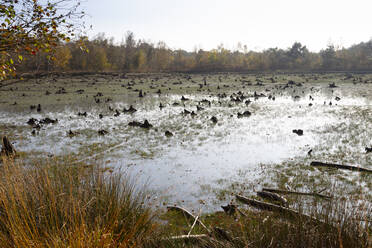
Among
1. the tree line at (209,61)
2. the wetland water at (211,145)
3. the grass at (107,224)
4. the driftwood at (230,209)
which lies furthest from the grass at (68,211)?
the tree line at (209,61)

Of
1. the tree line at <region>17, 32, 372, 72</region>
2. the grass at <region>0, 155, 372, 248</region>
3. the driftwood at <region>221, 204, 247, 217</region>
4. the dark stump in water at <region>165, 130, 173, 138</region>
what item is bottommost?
the driftwood at <region>221, 204, 247, 217</region>

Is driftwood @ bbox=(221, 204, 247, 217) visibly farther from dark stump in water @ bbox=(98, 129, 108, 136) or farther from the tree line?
the tree line

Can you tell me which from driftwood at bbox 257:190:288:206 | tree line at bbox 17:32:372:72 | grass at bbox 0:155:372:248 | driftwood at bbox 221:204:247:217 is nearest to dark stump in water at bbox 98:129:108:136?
grass at bbox 0:155:372:248

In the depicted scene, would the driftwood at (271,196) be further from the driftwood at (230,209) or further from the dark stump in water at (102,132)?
the dark stump in water at (102,132)

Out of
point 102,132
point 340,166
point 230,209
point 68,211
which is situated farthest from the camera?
point 102,132

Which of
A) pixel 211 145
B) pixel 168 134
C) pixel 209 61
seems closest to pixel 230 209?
pixel 211 145

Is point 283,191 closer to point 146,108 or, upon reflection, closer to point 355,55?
point 146,108

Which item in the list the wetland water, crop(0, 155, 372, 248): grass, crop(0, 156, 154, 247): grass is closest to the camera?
crop(0, 155, 372, 248): grass

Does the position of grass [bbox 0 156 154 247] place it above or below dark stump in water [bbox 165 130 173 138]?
above

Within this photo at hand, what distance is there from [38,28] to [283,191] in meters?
7.47

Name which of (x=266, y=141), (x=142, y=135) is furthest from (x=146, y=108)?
(x=266, y=141)

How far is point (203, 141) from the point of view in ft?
39.2

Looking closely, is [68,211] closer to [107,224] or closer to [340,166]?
[107,224]

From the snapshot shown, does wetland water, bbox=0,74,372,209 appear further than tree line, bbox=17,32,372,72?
No
